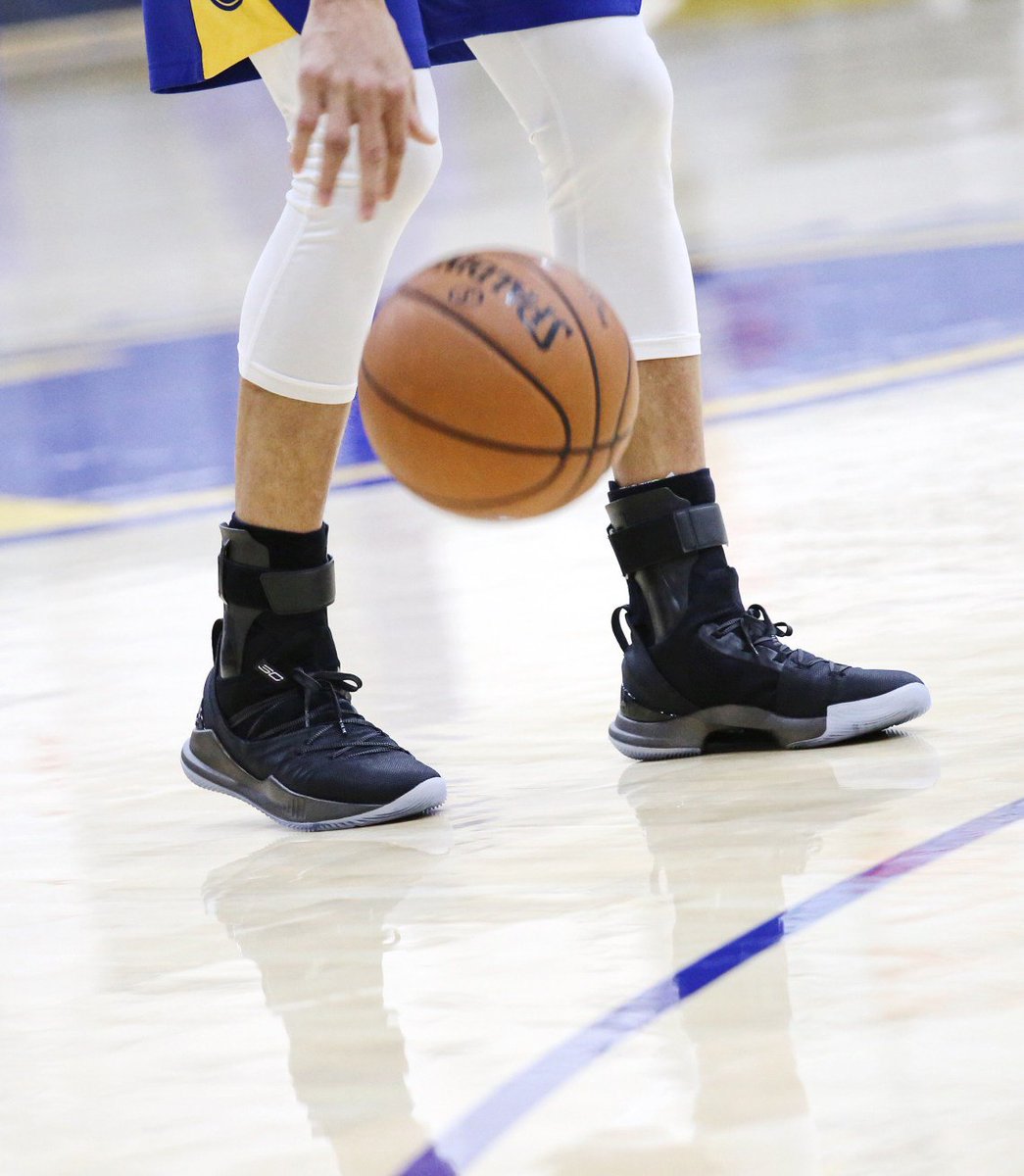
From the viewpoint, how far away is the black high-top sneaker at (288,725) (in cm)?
268

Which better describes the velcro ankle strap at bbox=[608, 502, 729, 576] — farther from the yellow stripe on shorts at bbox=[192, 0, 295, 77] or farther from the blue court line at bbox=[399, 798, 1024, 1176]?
the yellow stripe on shorts at bbox=[192, 0, 295, 77]

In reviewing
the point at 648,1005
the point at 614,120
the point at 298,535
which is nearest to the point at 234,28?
the point at 614,120

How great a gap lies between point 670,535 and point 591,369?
434 millimetres

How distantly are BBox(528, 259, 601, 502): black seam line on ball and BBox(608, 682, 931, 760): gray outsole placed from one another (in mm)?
452

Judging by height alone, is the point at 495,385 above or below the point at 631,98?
below

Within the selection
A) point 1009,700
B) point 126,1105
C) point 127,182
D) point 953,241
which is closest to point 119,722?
point 1009,700

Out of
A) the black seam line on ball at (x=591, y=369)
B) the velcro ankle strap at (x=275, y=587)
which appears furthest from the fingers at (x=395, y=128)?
the velcro ankle strap at (x=275, y=587)

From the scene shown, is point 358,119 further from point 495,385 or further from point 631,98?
point 631,98

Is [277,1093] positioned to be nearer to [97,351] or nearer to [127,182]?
[97,351]

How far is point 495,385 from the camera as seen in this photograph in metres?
2.45

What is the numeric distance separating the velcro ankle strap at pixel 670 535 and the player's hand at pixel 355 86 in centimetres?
71

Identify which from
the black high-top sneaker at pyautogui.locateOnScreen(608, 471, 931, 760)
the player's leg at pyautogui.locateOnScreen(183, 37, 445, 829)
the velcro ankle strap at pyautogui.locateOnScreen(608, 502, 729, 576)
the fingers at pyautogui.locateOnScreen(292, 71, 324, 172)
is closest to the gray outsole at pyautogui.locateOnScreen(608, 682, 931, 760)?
the black high-top sneaker at pyautogui.locateOnScreen(608, 471, 931, 760)

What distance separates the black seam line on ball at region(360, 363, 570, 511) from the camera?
250 centimetres

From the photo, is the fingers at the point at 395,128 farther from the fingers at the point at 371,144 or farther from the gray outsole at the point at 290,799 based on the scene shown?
the gray outsole at the point at 290,799
